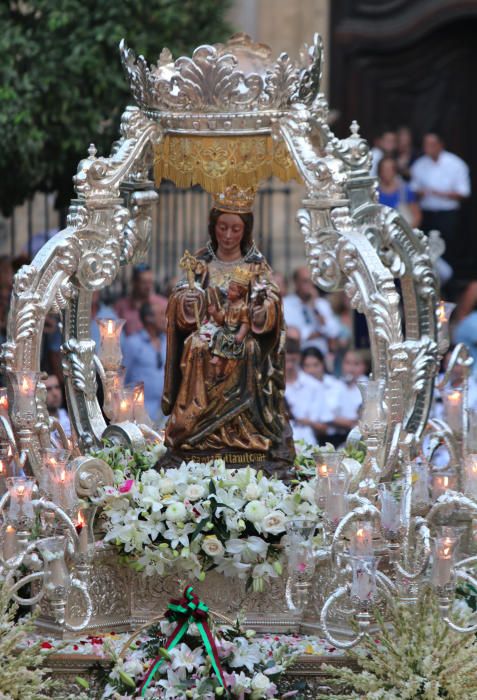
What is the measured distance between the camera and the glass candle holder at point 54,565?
39.0ft

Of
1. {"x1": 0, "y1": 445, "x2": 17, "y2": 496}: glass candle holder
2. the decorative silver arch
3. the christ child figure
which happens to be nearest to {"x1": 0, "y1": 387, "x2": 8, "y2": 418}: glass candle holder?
{"x1": 0, "y1": 445, "x2": 17, "y2": 496}: glass candle holder

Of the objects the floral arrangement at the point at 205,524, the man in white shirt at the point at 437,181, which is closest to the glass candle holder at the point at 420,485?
the floral arrangement at the point at 205,524

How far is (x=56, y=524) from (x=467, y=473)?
7.00 feet

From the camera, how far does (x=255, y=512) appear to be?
12.3 meters

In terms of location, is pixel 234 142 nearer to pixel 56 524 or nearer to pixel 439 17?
pixel 56 524

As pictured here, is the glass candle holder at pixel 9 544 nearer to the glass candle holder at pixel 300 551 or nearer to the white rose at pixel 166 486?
the white rose at pixel 166 486

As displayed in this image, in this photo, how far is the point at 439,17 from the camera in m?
21.5

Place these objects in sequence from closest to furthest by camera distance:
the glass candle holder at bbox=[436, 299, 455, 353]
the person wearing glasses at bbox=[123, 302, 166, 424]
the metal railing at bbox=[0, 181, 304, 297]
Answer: the glass candle holder at bbox=[436, 299, 455, 353] < the person wearing glasses at bbox=[123, 302, 166, 424] < the metal railing at bbox=[0, 181, 304, 297]

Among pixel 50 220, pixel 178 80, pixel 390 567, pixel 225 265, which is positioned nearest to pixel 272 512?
pixel 390 567

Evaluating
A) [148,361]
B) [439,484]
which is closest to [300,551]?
[439,484]

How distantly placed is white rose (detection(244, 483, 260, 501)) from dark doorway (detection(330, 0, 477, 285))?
943cm

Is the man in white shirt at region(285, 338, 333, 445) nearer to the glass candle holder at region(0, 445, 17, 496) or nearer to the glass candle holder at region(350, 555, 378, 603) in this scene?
the glass candle holder at region(0, 445, 17, 496)

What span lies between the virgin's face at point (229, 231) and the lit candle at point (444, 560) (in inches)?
88.3

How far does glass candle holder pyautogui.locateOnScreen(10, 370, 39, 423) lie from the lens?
12.5 m
